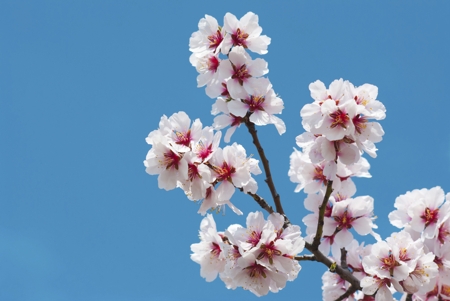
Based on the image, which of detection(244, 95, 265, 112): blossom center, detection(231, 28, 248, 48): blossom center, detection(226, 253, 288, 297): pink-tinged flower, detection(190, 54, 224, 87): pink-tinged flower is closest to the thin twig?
detection(226, 253, 288, 297): pink-tinged flower

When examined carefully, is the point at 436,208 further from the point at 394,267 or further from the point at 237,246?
the point at 237,246

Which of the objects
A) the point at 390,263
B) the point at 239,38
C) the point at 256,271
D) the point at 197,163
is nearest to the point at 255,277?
the point at 256,271

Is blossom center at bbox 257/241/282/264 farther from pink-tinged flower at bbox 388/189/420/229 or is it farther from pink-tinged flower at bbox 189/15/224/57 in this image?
pink-tinged flower at bbox 189/15/224/57

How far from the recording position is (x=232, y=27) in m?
3.57

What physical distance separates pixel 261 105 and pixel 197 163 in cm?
71

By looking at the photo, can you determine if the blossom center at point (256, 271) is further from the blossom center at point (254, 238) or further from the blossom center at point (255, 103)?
the blossom center at point (255, 103)

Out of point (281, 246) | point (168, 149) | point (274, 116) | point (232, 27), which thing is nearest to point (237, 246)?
point (281, 246)

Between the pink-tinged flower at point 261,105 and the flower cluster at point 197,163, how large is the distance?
239 millimetres

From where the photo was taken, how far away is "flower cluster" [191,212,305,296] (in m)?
3.19

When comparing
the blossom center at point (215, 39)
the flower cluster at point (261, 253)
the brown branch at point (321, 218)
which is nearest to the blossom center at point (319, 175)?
the brown branch at point (321, 218)

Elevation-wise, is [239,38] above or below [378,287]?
above

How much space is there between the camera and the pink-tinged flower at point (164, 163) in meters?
3.16

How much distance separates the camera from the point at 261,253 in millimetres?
3209

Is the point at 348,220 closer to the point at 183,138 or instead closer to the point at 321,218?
the point at 321,218
